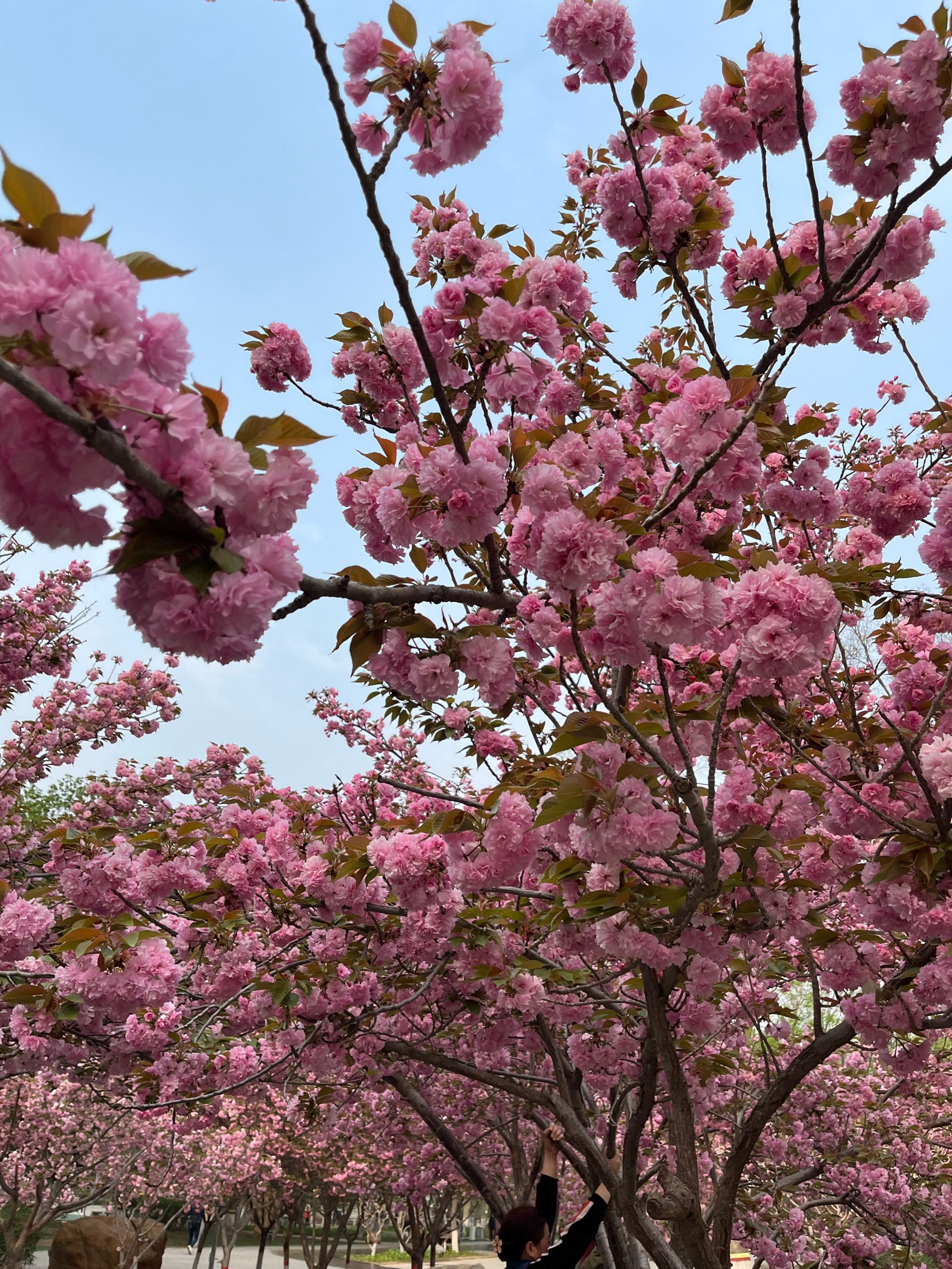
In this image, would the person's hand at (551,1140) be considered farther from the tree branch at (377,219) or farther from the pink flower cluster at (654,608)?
the tree branch at (377,219)

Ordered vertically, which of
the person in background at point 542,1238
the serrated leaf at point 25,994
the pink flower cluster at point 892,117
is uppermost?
the pink flower cluster at point 892,117

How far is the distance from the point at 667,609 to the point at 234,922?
3.32 meters

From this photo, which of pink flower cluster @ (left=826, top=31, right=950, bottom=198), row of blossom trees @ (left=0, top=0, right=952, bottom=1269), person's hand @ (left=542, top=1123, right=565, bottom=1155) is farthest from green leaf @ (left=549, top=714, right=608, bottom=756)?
person's hand @ (left=542, top=1123, right=565, bottom=1155)

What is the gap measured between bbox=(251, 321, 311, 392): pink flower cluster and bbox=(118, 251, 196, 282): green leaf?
2376 millimetres

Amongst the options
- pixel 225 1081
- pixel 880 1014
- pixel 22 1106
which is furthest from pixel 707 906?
pixel 22 1106

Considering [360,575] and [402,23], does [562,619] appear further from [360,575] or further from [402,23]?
[402,23]

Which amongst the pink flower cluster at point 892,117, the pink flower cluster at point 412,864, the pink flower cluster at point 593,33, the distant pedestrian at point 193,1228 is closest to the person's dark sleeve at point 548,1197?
the pink flower cluster at point 412,864

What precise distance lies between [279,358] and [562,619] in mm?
1739

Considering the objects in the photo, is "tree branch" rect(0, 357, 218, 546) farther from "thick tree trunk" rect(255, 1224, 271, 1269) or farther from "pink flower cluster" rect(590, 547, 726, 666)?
"thick tree trunk" rect(255, 1224, 271, 1269)

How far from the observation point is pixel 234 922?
14.4 feet

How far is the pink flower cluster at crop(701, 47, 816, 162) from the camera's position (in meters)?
2.98

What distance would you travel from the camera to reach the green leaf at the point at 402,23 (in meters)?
2.14

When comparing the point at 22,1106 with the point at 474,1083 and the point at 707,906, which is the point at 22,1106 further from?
the point at 707,906

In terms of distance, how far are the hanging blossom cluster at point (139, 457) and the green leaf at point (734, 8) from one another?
251 centimetres
